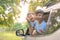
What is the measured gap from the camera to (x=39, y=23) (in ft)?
4.49

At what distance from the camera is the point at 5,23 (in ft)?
4.61

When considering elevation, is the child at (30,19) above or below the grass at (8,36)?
above

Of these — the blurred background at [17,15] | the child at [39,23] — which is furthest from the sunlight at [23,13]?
the child at [39,23]

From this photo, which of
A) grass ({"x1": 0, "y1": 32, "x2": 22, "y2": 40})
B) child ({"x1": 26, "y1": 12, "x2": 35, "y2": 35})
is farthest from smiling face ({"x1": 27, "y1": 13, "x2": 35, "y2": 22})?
grass ({"x1": 0, "y1": 32, "x2": 22, "y2": 40})

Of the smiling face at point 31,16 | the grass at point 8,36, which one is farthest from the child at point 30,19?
the grass at point 8,36

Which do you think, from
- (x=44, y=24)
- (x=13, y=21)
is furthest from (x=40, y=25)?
(x=13, y=21)

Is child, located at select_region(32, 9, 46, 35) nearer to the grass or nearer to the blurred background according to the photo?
the blurred background

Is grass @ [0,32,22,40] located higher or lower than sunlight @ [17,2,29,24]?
lower

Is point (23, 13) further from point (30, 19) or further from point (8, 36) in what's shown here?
point (8, 36)

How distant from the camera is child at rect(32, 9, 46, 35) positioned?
1356 millimetres

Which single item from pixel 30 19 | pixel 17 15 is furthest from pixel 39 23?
pixel 17 15

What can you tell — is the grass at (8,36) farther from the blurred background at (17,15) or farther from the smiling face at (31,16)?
the smiling face at (31,16)

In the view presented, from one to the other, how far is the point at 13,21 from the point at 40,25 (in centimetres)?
24

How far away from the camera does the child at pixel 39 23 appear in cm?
136
